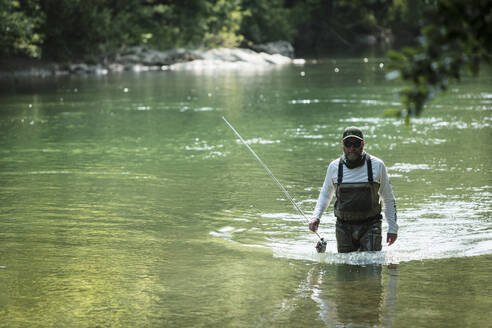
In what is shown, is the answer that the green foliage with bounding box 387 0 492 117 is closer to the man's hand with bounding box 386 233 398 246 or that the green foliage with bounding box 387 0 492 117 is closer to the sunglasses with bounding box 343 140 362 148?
the sunglasses with bounding box 343 140 362 148

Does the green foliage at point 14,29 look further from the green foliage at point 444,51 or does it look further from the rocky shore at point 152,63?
the green foliage at point 444,51

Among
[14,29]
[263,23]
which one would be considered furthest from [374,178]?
[263,23]

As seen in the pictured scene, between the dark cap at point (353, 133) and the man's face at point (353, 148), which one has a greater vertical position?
the dark cap at point (353, 133)

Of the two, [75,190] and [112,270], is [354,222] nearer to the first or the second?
[112,270]

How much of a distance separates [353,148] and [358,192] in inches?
17.2

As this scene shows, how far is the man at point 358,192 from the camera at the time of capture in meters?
7.48

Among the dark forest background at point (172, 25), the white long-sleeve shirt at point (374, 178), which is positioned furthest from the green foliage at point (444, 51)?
the dark forest background at point (172, 25)

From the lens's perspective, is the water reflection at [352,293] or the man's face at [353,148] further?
the man's face at [353,148]

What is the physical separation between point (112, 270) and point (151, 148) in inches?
391

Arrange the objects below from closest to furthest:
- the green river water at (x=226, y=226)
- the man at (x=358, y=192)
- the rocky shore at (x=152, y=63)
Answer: the green river water at (x=226, y=226)
the man at (x=358, y=192)
the rocky shore at (x=152, y=63)

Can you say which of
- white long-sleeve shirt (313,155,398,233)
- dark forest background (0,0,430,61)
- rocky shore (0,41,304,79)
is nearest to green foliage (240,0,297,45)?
dark forest background (0,0,430,61)

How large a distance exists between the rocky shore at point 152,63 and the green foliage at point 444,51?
4821cm

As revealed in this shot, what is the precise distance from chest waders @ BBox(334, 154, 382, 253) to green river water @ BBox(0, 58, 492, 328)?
366 mm

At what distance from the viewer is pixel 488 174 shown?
13.8m
